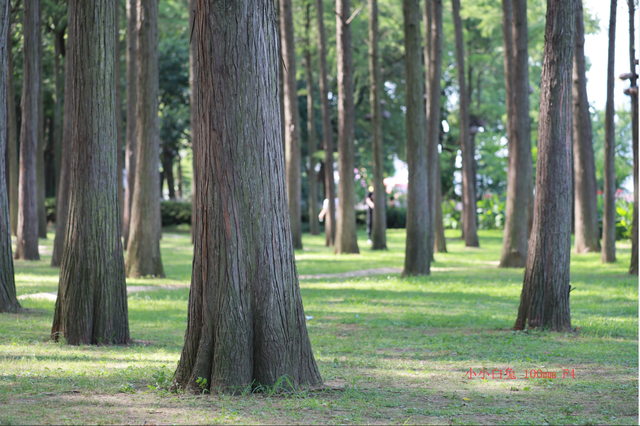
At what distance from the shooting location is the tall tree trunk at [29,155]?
1641 centimetres

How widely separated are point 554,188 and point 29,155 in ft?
45.5

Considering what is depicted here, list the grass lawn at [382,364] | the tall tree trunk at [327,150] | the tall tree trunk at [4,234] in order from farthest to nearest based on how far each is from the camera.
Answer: the tall tree trunk at [327,150] → the tall tree trunk at [4,234] → the grass lawn at [382,364]

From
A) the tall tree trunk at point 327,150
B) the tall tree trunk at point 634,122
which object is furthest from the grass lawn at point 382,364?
the tall tree trunk at point 327,150

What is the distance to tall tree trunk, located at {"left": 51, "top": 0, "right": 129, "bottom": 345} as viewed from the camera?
745cm

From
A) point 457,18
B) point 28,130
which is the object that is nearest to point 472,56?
point 457,18

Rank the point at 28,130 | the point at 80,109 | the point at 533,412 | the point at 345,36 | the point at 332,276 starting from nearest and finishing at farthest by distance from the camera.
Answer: the point at 533,412 → the point at 80,109 → the point at 332,276 → the point at 28,130 → the point at 345,36

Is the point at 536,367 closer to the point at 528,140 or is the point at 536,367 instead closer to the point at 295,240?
the point at 528,140

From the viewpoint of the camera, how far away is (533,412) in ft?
15.8

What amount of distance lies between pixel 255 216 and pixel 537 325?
4924mm

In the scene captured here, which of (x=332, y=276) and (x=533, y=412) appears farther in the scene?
(x=332, y=276)

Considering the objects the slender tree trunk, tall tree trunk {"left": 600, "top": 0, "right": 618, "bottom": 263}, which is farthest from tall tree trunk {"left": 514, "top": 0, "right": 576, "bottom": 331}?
the slender tree trunk

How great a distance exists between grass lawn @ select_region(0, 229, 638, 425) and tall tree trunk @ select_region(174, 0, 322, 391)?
12.2 inches

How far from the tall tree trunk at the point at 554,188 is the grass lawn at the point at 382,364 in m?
0.45

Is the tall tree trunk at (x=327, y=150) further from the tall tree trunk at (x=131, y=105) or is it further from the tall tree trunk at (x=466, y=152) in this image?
the tall tree trunk at (x=131, y=105)
